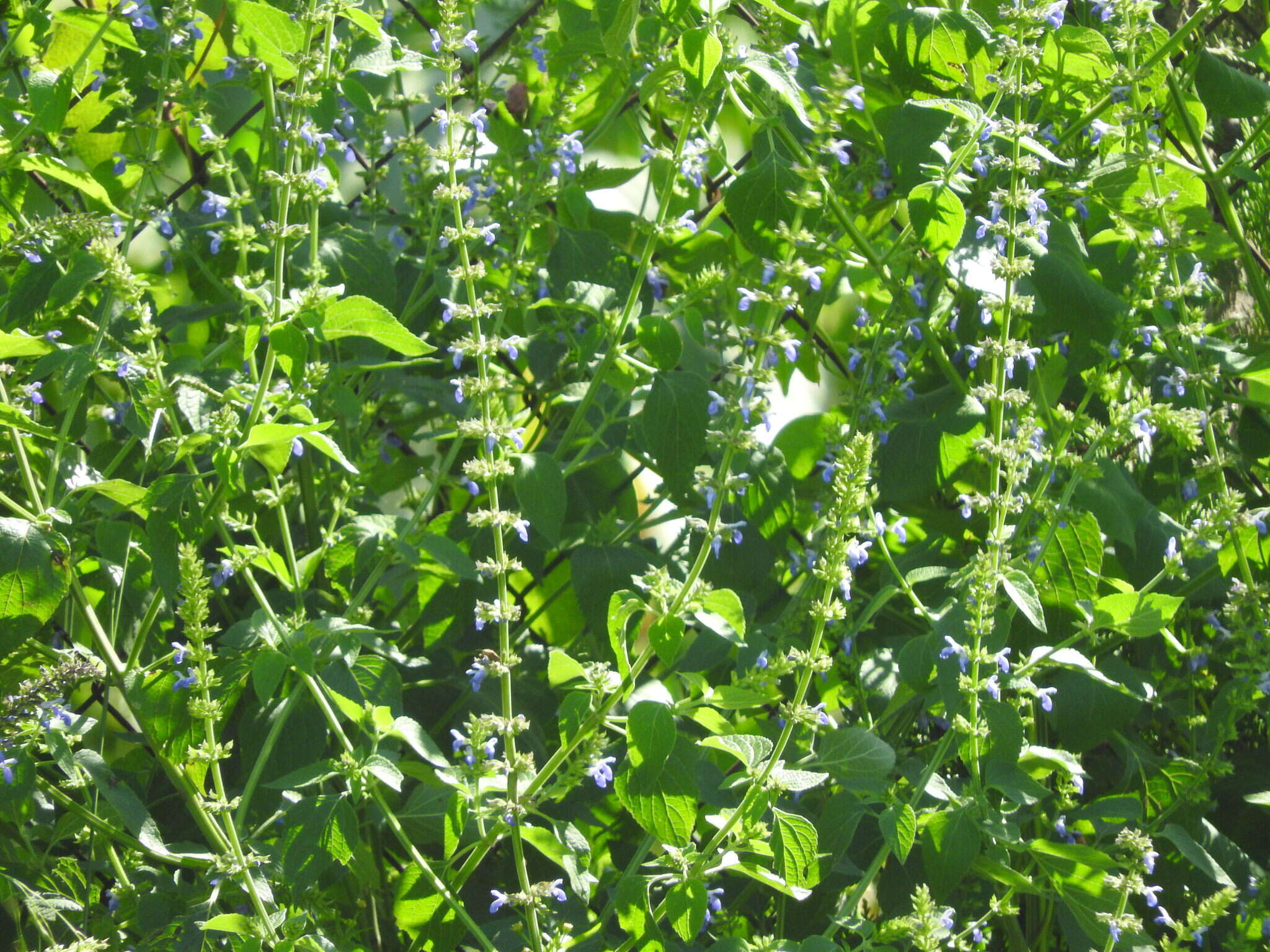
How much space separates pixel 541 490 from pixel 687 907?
572 millimetres

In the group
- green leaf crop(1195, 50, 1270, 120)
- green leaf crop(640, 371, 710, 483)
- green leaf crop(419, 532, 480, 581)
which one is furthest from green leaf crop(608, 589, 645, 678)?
green leaf crop(1195, 50, 1270, 120)

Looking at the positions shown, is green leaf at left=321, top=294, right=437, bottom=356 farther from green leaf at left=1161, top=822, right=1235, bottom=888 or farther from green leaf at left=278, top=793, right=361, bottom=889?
green leaf at left=1161, top=822, right=1235, bottom=888

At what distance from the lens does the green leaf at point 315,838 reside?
4.56 feet

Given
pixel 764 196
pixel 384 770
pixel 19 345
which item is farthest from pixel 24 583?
pixel 764 196

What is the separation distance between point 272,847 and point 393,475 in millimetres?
770

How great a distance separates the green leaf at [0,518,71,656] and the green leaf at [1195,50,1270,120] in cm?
192

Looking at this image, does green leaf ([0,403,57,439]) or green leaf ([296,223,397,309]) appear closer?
green leaf ([0,403,57,439])

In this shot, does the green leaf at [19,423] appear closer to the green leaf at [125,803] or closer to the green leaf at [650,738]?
the green leaf at [125,803]

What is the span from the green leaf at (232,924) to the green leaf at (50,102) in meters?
1.09

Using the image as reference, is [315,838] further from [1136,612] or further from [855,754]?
[1136,612]

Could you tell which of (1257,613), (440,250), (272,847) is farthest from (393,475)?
(1257,613)

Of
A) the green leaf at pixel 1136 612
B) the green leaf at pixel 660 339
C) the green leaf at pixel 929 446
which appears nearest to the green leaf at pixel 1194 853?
the green leaf at pixel 1136 612

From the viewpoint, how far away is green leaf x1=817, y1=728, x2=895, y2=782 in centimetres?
142

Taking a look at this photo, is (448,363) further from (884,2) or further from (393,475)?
(884,2)
